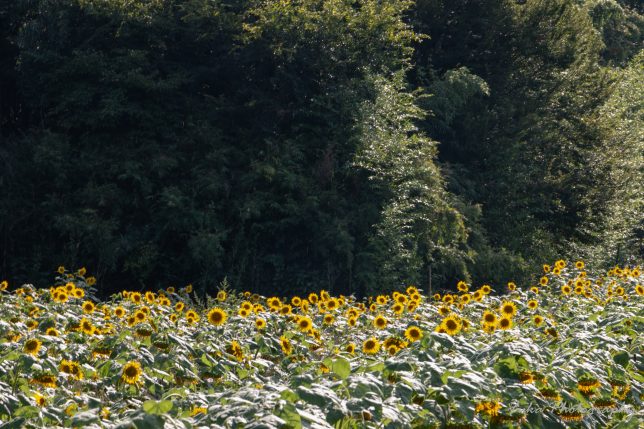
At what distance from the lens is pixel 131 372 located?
162 inches

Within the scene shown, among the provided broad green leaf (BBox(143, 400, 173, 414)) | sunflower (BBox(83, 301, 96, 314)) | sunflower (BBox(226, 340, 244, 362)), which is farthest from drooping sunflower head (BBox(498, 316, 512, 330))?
sunflower (BBox(83, 301, 96, 314))

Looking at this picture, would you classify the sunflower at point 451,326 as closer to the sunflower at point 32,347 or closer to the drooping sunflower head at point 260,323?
the drooping sunflower head at point 260,323

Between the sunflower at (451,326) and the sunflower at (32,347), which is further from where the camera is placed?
the sunflower at (451,326)

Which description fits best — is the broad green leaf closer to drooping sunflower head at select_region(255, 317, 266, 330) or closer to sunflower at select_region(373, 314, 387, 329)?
drooping sunflower head at select_region(255, 317, 266, 330)

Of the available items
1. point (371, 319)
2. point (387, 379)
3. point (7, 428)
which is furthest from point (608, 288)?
point (7, 428)

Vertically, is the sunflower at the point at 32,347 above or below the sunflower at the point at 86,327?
above

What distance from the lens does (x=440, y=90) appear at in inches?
734

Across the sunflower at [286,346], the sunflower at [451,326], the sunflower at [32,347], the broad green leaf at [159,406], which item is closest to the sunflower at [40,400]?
the sunflower at [32,347]

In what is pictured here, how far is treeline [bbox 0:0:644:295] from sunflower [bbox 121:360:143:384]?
9915 millimetres

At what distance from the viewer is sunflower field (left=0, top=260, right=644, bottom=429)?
2.99 meters

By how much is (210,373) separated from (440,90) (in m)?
14.6

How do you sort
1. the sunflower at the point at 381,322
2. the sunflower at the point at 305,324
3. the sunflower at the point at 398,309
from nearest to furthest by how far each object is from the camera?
1. the sunflower at the point at 305,324
2. the sunflower at the point at 381,322
3. the sunflower at the point at 398,309

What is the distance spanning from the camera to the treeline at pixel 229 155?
14.7 meters

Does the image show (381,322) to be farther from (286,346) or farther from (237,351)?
(237,351)
